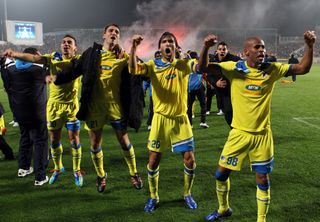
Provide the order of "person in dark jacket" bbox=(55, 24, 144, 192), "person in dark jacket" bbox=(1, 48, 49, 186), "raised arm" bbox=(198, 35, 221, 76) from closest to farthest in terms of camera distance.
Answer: "raised arm" bbox=(198, 35, 221, 76) → "person in dark jacket" bbox=(55, 24, 144, 192) → "person in dark jacket" bbox=(1, 48, 49, 186)

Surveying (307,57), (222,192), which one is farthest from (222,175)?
(307,57)

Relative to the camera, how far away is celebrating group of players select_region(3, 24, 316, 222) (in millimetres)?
3451

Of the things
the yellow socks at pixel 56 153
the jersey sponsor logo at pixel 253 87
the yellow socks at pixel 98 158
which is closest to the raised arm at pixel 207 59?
the jersey sponsor logo at pixel 253 87

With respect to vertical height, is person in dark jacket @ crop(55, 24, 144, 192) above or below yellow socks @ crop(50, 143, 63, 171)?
above

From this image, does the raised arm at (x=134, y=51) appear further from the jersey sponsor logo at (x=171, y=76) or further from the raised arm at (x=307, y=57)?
the raised arm at (x=307, y=57)

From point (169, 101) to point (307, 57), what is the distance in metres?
1.63

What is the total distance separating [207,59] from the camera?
342cm

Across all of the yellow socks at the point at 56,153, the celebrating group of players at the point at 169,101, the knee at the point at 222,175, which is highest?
the celebrating group of players at the point at 169,101

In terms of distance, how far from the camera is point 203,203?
14.3 feet

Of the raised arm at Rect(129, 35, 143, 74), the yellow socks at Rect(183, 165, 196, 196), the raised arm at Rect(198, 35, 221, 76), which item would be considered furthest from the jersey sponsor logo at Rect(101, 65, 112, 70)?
the yellow socks at Rect(183, 165, 196, 196)

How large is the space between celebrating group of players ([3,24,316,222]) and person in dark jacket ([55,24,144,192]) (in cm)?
1

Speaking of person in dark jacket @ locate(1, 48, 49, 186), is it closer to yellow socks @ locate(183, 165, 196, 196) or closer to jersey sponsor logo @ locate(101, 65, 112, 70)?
jersey sponsor logo @ locate(101, 65, 112, 70)

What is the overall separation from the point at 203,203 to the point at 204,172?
1243mm

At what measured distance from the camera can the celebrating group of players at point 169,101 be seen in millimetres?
3451
